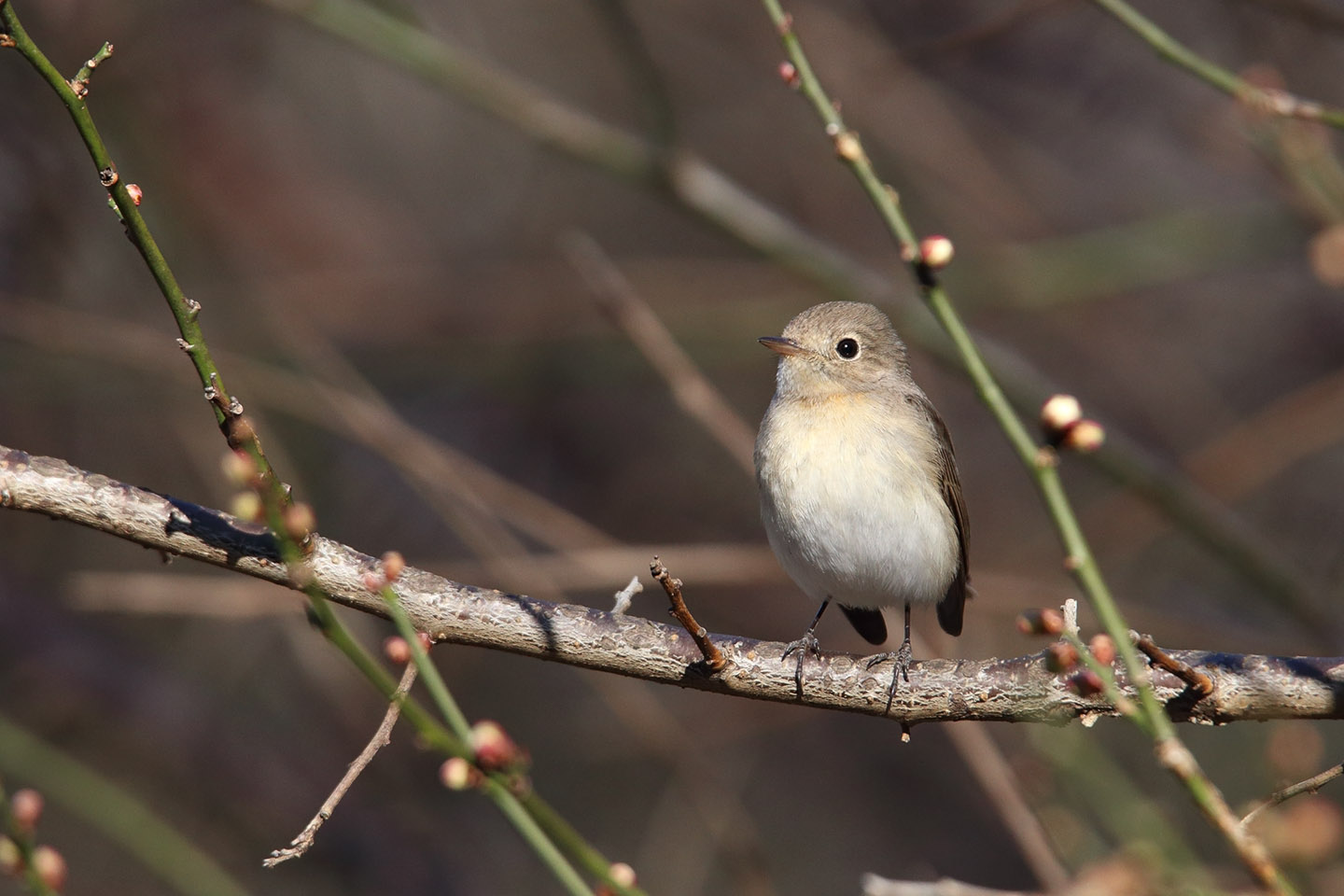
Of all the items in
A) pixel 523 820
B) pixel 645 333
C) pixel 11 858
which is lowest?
pixel 11 858

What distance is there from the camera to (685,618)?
2715mm

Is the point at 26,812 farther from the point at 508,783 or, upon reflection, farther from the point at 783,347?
the point at 783,347

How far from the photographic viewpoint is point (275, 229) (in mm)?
7625

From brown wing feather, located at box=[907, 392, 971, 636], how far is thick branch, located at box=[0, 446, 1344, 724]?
1549 millimetres

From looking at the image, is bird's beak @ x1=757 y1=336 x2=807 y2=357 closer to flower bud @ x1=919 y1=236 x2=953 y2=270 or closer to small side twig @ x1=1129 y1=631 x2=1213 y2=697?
small side twig @ x1=1129 y1=631 x2=1213 y2=697

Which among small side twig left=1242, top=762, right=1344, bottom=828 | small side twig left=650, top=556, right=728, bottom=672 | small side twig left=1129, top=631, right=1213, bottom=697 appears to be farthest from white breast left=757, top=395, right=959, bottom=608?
small side twig left=1242, top=762, right=1344, bottom=828

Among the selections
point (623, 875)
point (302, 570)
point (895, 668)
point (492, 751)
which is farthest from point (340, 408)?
point (492, 751)

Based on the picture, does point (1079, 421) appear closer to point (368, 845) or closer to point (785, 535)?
point (785, 535)

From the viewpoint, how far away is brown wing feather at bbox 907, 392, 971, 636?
4.84 m

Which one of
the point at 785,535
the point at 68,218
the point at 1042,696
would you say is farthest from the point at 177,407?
the point at 1042,696

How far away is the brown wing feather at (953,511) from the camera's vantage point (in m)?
4.84

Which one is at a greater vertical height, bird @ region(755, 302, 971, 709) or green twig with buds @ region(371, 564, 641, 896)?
bird @ region(755, 302, 971, 709)

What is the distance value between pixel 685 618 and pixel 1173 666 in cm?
96

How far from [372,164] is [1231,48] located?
18.8 feet
